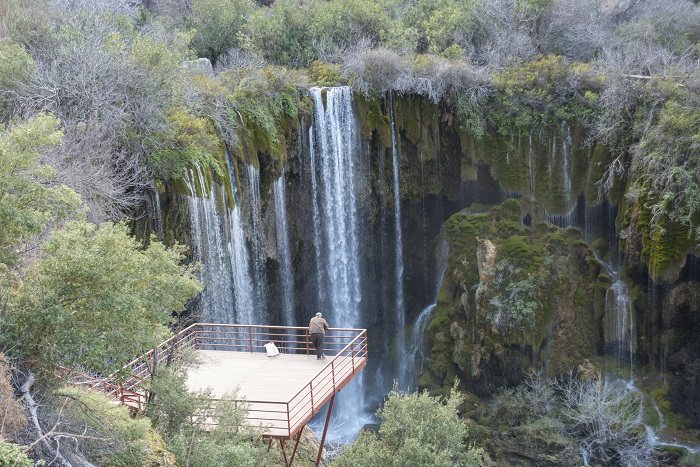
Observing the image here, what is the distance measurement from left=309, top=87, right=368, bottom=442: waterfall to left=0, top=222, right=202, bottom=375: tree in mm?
13440

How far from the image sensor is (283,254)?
72.0ft

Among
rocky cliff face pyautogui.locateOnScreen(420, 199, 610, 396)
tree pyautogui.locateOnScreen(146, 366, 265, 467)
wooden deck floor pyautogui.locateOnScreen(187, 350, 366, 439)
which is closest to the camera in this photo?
tree pyautogui.locateOnScreen(146, 366, 265, 467)

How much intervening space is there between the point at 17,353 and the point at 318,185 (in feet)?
47.2

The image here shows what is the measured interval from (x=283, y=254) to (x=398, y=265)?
431cm

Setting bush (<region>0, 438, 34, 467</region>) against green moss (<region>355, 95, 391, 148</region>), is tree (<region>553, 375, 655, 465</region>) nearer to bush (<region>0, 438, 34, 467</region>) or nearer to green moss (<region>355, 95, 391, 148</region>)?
green moss (<region>355, 95, 391, 148</region>)

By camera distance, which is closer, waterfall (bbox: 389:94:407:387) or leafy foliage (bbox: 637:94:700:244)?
leafy foliage (bbox: 637:94:700:244)

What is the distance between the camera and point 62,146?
47.9 ft

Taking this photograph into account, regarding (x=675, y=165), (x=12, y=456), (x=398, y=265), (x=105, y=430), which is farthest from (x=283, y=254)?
(x=12, y=456)

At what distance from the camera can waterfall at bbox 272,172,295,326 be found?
853 inches

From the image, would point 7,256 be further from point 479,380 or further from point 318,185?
point 479,380

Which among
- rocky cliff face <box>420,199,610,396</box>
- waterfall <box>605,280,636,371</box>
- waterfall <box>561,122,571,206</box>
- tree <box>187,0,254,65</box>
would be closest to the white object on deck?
rocky cliff face <box>420,199,610,396</box>

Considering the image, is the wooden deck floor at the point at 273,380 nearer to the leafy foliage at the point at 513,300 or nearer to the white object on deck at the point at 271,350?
the white object on deck at the point at 271,350

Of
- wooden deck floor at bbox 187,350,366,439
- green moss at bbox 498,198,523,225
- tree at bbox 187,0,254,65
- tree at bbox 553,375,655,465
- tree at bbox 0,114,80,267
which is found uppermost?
tree at bbox 187,0,254,65

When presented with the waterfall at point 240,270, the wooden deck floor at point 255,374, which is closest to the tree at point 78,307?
the wooden deck floor at point 255,374
